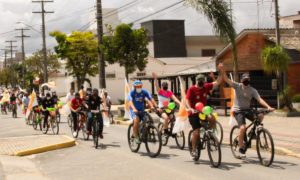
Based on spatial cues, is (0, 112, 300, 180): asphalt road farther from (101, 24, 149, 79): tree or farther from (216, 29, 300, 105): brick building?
(216, 29, 300, 105): brick building

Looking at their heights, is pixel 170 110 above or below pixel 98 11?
below

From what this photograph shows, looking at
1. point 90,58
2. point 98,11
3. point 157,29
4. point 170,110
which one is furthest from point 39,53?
point 170,110

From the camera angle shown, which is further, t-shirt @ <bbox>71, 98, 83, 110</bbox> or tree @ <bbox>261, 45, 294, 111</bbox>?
tree @ <bbox>261, 45, 294, 111</bbox>

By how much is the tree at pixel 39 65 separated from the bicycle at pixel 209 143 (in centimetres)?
7360

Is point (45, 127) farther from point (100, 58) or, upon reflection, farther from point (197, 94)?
point (197, 94)

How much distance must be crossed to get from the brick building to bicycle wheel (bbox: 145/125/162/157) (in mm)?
17669

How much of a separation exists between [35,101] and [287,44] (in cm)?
1634

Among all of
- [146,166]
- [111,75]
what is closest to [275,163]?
[146,166]

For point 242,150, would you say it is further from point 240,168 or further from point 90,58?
point 90,58

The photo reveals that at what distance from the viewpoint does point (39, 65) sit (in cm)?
8550

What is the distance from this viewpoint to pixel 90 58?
49688 millimetres

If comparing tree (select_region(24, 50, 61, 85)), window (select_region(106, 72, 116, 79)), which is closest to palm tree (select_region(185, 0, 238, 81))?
window (select_region(106, 72, 116, 79))

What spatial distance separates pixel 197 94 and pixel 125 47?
66.0ft

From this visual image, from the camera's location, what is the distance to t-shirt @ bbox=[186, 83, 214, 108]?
1136 centimetres
